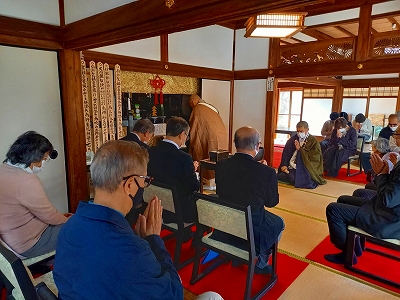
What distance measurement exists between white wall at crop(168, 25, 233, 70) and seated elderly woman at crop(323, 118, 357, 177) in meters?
2.44

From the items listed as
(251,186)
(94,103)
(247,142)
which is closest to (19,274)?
(251,186)

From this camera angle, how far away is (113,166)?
96cm

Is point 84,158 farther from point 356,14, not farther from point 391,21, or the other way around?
point 391,21

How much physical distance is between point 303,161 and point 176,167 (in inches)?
118

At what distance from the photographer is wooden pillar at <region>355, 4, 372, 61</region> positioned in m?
4.15

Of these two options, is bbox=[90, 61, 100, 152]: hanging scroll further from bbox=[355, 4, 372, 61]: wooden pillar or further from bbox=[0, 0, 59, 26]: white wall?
bbox=[355, 4, 372, 61]: wooden pillar

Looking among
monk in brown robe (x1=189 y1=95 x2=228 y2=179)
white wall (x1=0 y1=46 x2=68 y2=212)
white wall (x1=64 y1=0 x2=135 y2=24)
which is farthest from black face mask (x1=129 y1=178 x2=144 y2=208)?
monk in brown robe (x1=189 y1=95 x2=228 y2=179)

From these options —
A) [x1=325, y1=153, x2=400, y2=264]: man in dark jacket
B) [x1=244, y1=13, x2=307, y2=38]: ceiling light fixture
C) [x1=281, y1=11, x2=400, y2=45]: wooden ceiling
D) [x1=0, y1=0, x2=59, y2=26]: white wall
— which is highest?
[x1=281, y1=11, x2=400, y2=45]: wooden ceiling

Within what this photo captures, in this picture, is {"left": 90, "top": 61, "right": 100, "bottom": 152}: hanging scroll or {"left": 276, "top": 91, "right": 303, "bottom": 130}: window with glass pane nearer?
{"left": 90, "top": 61, "right": 100, "bottom": 152}: hanging scroll

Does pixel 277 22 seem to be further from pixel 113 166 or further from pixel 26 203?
pixel 26 203

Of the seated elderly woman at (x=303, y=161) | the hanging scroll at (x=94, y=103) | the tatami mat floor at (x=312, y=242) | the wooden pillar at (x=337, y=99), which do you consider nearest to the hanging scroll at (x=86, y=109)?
the hanging scroll at (x=94, y=103)

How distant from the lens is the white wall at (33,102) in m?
2.48

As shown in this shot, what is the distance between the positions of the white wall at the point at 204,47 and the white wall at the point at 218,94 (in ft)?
1.00

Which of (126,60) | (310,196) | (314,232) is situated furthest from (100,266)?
(310,196)
